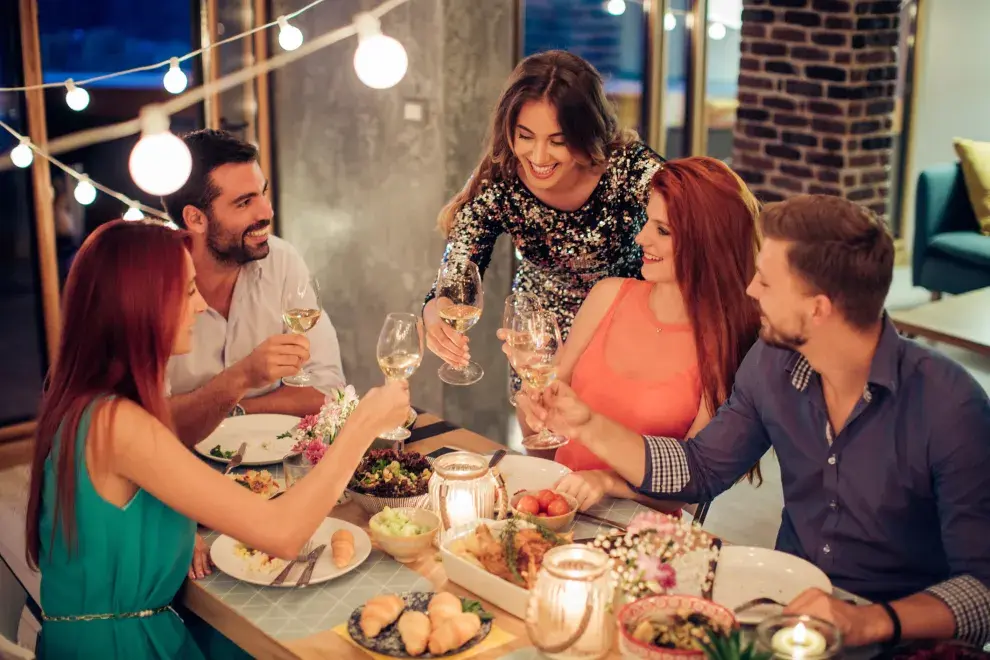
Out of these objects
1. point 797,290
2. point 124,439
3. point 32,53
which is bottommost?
point 124,439

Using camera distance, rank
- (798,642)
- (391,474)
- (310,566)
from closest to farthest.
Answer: (798,642), (310,566), (391,474)

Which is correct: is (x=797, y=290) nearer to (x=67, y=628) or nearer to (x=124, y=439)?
(x=124, y=439)

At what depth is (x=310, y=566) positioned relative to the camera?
1945 mm

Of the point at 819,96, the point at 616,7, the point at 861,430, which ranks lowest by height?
the point at 861,430

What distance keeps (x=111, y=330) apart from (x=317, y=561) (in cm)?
52

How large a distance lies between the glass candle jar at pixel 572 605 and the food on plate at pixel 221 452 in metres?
1.01

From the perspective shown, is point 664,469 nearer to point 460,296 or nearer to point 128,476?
point 460,296

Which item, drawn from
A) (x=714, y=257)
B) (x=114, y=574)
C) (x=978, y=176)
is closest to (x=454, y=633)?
(x=114, y=574)

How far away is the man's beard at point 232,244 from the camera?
9.67ft

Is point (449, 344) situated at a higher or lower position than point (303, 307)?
lower

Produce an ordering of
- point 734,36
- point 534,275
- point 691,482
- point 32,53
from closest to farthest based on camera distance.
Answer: point 691,482, point 534,275, point 32,53, point 734,36

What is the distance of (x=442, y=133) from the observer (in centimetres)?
438

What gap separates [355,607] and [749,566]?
2.14ft

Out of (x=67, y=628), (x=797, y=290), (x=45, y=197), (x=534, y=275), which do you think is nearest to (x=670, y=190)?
(x=797, y=290)
